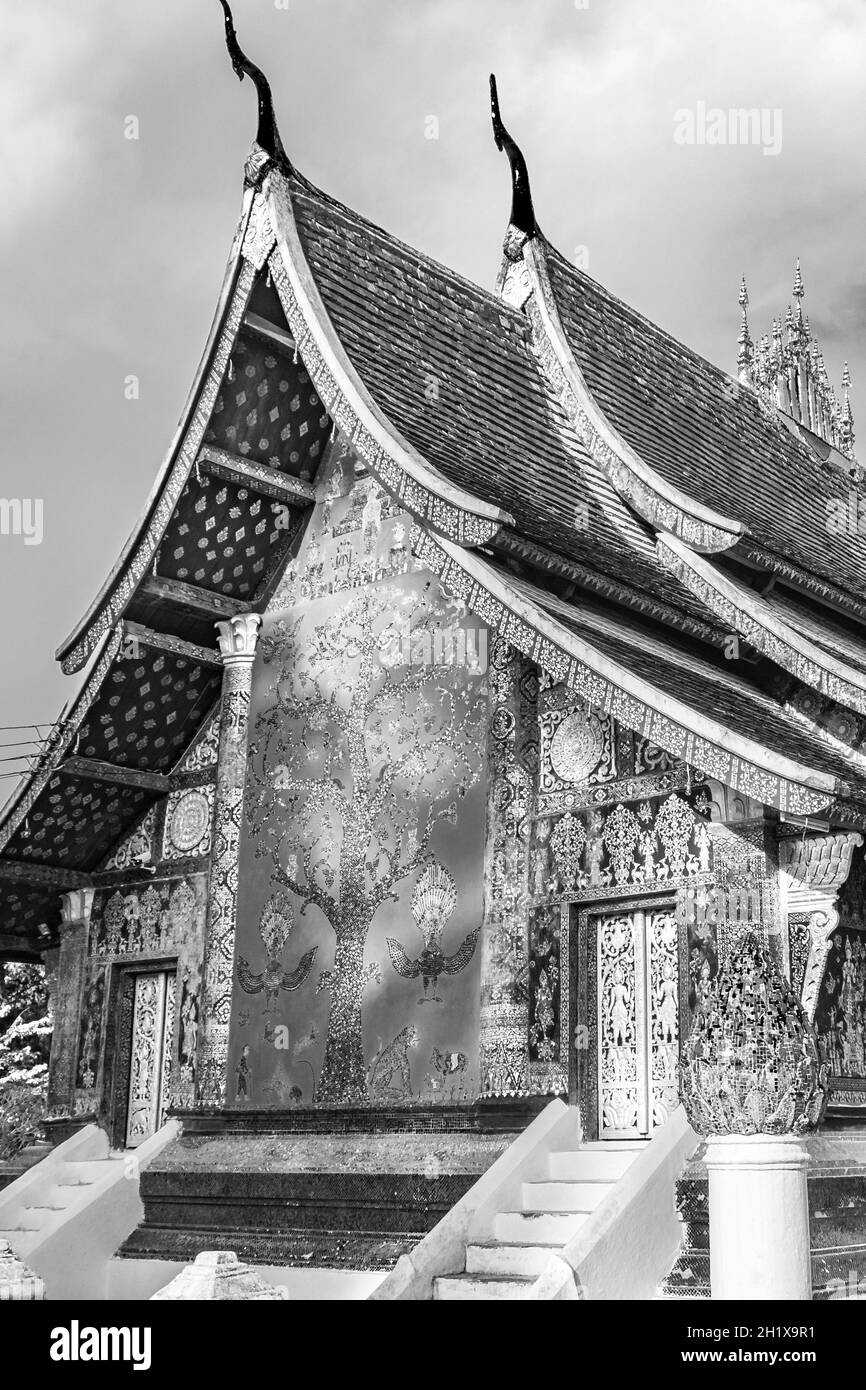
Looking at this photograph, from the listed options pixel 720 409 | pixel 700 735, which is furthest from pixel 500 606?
pixel 720 409

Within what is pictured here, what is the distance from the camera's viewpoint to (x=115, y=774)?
38.8 feet

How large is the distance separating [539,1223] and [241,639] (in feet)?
16.5

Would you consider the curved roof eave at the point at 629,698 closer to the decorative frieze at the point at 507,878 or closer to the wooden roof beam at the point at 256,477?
the decorative frieze at the point at 507,878

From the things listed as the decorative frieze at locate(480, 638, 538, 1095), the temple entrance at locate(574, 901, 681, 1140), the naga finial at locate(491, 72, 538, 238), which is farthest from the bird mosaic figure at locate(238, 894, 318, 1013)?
the naga finial at locate(491, 72, 538, 238)

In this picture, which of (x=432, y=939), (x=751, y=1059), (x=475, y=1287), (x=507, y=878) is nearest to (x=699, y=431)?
(x=507, y=878)

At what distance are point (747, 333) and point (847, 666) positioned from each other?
11.3 metres

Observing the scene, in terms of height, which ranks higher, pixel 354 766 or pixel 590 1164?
pixel 354 766

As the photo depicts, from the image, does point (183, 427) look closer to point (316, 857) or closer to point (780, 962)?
point (316, 857)

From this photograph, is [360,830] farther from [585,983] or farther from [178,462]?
[178,462]

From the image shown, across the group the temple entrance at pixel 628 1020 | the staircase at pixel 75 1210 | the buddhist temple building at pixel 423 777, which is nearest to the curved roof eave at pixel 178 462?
the buddhist temple building at pixel 423 777

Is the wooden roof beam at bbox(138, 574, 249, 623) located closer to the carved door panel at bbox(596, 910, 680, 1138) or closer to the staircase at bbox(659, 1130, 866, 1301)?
the carved door panel at bbox(596, 910, 680, 1138)

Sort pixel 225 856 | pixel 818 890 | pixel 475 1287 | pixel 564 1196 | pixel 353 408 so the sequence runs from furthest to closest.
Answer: pixel 225 856 → pixel 353 408 → pixel 564 1196 → pixel 818 890 → pixel 475 1287

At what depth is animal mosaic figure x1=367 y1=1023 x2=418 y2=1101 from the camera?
973 centimetres

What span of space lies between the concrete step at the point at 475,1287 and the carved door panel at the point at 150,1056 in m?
4.05
